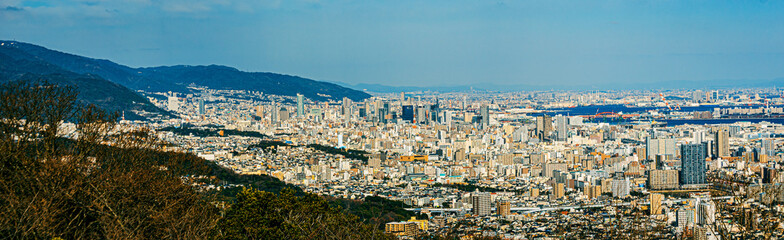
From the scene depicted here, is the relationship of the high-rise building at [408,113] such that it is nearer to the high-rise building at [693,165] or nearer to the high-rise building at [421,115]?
the high-rise building at [421,115]

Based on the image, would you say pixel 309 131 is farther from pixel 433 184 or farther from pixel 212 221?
pixel 212 221

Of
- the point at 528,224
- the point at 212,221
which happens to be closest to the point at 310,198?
the point at 212,221

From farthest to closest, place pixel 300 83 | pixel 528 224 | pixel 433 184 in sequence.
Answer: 1. pixel 300 83
2. pixel 433 184
3. pixel 528 224

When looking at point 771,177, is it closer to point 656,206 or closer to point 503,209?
point 656,206

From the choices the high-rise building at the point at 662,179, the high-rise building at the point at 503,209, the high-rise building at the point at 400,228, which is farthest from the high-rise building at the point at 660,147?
the high-rise building at the point at 400,228

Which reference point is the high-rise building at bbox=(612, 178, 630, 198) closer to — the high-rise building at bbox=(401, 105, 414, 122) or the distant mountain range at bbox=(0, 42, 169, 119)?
the distant mountain range at bbox=(0, 42, 169, 119)

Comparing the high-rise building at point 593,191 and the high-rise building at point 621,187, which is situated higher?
the high-rise building at point 621,187
